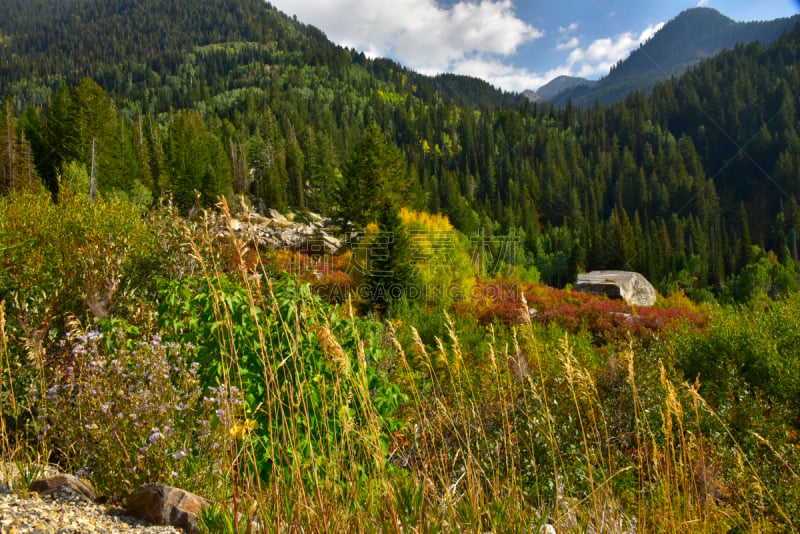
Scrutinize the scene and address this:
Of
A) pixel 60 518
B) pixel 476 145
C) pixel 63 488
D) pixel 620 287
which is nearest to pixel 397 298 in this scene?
pixel 63 488

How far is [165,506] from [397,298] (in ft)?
37.2

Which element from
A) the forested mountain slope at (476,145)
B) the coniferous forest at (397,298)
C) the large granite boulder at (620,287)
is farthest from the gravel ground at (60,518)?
the forested mountain slope at (476,145)

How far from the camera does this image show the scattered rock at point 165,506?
187 cm

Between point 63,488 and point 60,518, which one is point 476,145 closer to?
point 63,488

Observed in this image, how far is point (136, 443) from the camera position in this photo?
239cm

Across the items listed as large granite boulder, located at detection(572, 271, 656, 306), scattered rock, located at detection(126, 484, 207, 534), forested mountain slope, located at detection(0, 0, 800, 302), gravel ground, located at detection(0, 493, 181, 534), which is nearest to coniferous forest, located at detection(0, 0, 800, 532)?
scattered rock, located at detection(126, 484, 207, 534)

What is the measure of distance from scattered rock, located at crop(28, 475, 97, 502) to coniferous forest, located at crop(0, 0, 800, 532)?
22 cm

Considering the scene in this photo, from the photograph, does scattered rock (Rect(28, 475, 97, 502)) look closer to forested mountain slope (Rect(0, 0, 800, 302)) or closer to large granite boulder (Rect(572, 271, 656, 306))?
large granite boulder (Rect(572, 271, 656, 306))

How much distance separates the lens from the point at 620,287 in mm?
21281

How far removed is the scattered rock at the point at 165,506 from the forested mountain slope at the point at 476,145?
25.6m

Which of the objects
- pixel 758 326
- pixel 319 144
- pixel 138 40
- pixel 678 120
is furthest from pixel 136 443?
pixel 138 40

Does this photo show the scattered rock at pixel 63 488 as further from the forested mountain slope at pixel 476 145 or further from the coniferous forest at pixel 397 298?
Result: the forested mountain slope at pixel 476 145

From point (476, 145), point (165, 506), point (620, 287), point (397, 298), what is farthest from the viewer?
point (476, 145)

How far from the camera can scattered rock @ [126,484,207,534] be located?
1.87m
